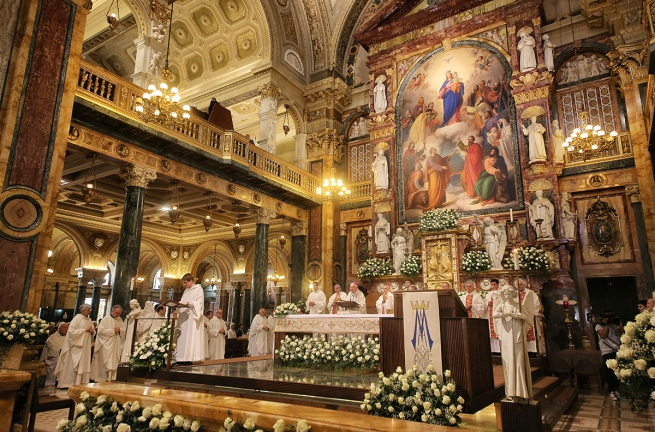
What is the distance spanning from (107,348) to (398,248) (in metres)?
8.36

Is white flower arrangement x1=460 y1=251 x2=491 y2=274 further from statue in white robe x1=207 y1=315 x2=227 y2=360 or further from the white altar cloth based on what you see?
statue in white robe x1=207 y1=315 x2=227 y2=360

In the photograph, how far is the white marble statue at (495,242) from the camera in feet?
37.4

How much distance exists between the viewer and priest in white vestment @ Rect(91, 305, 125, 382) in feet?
30.7

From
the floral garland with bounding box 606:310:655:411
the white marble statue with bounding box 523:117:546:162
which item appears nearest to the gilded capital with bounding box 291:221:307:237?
the white marble statue with bounding box 523:117:546:162

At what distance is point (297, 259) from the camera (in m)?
16.5

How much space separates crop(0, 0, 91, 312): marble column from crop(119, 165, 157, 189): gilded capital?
2851mm

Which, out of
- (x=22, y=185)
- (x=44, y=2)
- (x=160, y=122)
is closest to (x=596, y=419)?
(x=22, y=185)

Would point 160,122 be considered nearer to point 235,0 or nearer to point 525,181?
point 235,0

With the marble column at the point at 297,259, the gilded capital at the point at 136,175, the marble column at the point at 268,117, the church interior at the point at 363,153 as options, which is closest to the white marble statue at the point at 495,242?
the church interior at the point at 363,153

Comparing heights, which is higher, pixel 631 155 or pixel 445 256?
pixel 631 155

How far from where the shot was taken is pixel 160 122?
10.5m

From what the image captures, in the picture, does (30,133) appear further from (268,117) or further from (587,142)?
(587,142)

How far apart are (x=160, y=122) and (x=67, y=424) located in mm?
8451

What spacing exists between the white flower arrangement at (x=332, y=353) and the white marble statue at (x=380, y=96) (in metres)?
10.3
